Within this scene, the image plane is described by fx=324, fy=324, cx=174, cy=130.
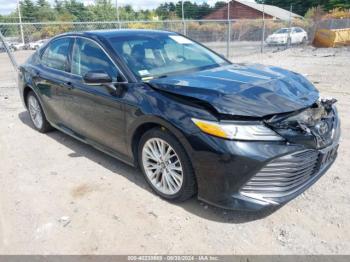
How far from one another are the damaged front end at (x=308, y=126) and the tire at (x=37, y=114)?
3780mm

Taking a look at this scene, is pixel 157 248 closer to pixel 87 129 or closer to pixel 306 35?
pixel 87 129

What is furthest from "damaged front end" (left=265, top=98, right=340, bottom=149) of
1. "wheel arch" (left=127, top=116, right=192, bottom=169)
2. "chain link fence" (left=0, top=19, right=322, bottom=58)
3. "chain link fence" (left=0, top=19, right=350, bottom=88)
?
"chain link fence" (left=0, top=19, right=350, bottom=88)

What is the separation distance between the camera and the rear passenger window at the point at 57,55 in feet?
13.9

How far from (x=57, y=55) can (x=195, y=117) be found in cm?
269

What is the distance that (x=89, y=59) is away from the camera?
12.4 feet

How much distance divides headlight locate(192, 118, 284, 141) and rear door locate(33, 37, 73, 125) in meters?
2.29

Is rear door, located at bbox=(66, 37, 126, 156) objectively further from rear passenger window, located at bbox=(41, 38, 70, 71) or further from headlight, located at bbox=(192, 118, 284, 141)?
headlight, located at bbox=(192, 118, 284, 141)

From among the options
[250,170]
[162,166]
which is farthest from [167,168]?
[250,170]

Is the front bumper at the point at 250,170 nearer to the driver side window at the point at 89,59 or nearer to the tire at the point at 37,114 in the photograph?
the driver side window at the point at 89,59

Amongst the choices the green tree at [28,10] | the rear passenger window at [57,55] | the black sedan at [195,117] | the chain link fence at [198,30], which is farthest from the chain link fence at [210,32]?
the green tree at [28,10]

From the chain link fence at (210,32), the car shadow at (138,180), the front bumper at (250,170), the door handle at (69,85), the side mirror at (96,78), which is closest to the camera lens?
the front bumper at (250,170)

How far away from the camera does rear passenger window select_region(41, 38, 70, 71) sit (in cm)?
423

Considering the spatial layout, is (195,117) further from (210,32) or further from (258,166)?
(210,32)

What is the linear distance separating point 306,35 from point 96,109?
974 inches
